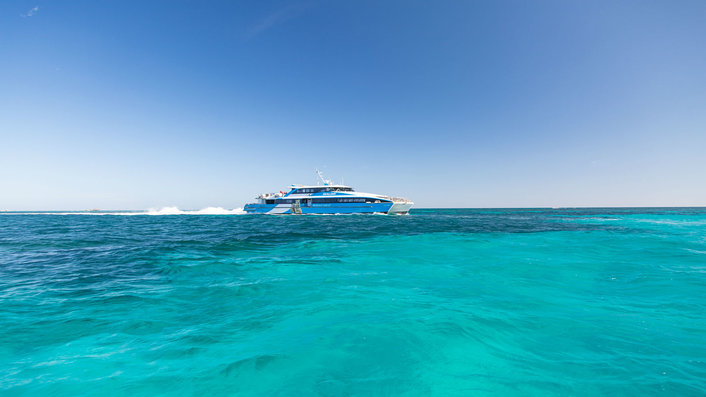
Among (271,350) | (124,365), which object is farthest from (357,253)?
(124,365)

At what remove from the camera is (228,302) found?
568cm

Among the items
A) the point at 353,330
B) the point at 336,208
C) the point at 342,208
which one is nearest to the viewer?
the point at 353,330

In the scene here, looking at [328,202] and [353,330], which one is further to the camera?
[328,202]

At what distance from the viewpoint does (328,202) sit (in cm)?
5269

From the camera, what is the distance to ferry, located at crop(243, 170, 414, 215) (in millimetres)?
51000

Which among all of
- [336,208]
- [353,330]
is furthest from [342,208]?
[353,330]

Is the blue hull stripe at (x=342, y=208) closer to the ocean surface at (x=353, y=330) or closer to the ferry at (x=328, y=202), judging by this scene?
the ferry at (x=328, y=202)

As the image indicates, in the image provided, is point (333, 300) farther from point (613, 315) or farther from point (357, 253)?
point (357, 253)

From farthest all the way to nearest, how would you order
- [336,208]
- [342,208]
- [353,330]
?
[336,208] < [342,208] < [353,330]

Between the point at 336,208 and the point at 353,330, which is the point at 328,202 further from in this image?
the point at 353,330

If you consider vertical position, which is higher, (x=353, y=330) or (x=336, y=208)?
(x=336, y=208)

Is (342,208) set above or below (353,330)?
above

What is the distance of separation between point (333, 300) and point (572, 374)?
3941mm

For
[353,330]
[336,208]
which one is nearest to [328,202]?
[336,208]
